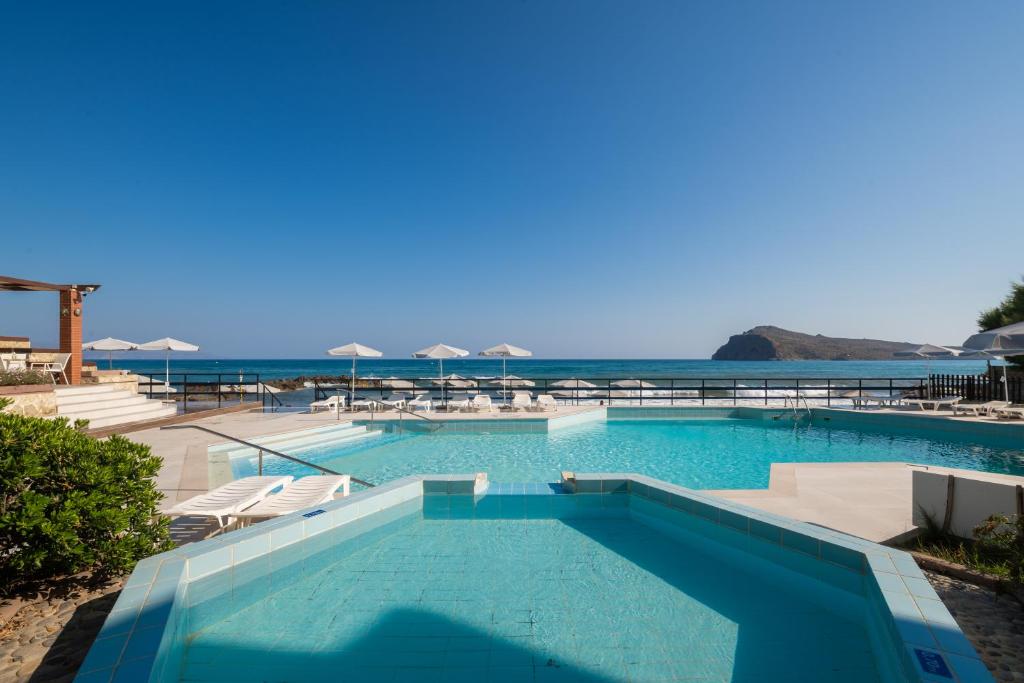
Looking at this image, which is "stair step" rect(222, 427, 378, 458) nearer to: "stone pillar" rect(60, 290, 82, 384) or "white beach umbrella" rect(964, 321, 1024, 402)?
"stone pillar" rect(60, 290, 82, 384)

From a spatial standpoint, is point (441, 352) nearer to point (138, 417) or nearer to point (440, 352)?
point (440, 352)

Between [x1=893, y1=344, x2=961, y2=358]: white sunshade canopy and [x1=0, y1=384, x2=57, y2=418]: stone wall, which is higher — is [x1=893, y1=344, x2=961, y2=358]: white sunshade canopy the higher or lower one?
the higher one

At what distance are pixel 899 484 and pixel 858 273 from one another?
15706 millimetres

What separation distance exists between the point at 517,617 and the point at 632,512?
7.23 ft

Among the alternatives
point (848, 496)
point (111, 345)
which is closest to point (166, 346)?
point (111, 345)

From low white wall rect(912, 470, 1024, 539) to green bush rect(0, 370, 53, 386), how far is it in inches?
468

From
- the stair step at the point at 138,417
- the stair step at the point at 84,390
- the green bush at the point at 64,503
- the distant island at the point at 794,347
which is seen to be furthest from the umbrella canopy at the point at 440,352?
the distant island at the point at 794,347

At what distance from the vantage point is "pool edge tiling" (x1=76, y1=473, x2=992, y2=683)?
5.85ft

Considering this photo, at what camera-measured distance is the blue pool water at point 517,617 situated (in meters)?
2.10

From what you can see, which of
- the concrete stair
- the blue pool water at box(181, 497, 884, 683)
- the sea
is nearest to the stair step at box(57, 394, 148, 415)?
the concrete stair

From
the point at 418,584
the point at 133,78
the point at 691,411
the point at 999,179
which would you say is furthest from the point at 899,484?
the point at 133,78

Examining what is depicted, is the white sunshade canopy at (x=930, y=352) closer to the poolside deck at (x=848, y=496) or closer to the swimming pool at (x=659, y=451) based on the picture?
the swimming pool at (x=659, y=451)

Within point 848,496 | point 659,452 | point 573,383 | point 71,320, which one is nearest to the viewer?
point 848,496

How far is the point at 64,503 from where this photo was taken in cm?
228
